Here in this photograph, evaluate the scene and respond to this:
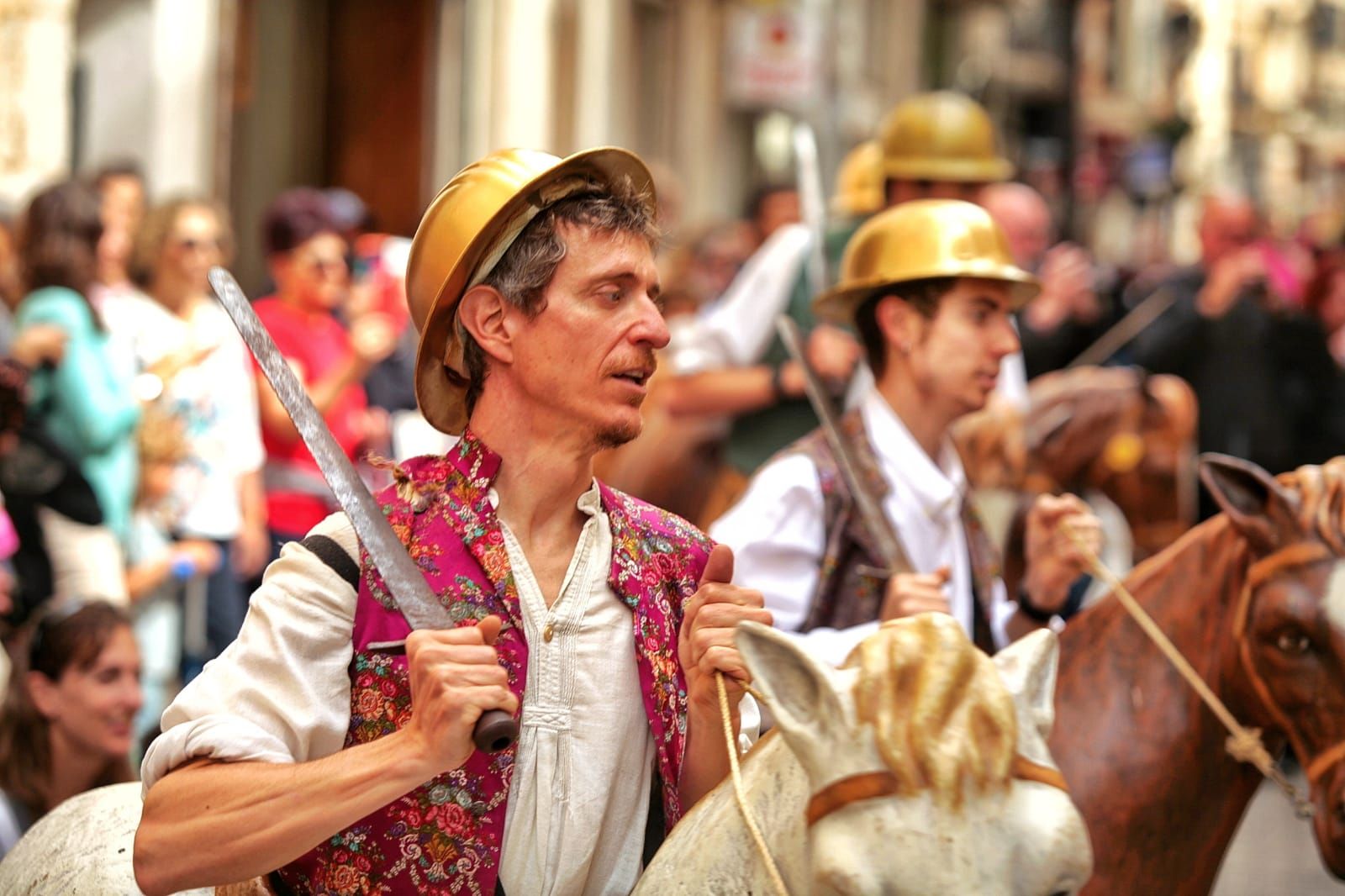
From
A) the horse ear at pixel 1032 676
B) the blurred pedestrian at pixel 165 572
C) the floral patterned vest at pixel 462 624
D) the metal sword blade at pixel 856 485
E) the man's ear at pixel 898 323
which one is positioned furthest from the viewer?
the blurred pedestrian at pixel 165 572

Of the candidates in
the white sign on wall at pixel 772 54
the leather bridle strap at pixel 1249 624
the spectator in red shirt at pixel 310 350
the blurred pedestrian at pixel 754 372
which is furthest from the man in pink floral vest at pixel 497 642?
the white sign on wall at pixel 772 54

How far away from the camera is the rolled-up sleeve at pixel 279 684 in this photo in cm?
300

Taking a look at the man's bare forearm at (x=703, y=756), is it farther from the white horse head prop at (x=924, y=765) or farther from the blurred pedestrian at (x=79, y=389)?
the blurred pedestrian at (x=79, y=389)

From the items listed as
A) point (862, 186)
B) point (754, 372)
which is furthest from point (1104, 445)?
point (754, 372)

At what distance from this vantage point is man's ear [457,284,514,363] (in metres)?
3.36

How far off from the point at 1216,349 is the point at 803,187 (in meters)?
4.54

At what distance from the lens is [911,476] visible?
210 inches

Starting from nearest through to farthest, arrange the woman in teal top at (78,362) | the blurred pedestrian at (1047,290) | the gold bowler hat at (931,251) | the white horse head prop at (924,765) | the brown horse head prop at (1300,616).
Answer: the white horse head prop at (924,765) → the brown horse head prop at (1300,616) → the gold bowler hat at (931,251) → the woman in teal top at (78,362) → the blurred pedestrian at (1047,290)

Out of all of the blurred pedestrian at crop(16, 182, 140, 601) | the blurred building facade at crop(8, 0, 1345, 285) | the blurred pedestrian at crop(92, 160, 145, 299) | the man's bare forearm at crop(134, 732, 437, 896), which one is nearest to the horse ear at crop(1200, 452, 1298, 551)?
the man's bare forearm at crop(134, 732, 437, 896)

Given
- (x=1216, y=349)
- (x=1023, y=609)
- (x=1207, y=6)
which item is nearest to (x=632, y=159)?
(x=1023, y=609)

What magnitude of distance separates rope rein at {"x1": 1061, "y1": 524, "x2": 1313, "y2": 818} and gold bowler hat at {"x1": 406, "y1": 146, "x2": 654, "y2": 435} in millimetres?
1545

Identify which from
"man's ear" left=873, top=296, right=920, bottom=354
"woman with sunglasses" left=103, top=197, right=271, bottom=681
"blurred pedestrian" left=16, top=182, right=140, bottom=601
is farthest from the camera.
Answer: "woman with sunglasses" left=103, top=197, right=271, bottom=681

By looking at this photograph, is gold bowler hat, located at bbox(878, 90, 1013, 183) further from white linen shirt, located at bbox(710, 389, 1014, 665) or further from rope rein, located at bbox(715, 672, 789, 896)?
rope rein, located at bbox(715, 672, 789, 896)

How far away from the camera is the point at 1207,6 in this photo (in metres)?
68.6
